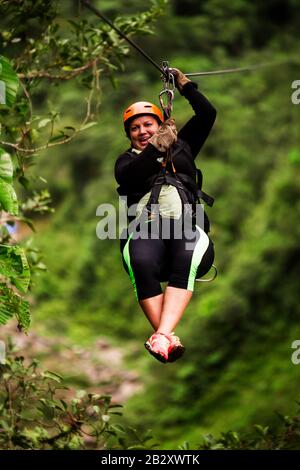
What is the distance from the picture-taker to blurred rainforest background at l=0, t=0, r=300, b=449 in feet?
19.7

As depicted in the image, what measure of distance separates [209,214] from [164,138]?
9076mm

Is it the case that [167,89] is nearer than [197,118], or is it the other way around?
[167,89]

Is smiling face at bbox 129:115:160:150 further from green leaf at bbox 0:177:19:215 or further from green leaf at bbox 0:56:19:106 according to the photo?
green leaf at bbox 0:177:19:215

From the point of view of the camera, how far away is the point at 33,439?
5.26 metres

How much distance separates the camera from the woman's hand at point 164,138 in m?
4.02

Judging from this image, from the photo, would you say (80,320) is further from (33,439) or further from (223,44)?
(33,439)

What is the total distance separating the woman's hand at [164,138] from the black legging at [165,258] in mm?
390

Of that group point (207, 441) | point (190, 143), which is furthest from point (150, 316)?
point (207, 441)

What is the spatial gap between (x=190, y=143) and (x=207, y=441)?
7.43 ft

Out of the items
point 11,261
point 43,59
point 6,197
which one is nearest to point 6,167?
point 6,197

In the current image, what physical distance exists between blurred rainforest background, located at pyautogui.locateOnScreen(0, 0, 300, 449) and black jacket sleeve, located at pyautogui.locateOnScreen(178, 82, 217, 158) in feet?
4.01

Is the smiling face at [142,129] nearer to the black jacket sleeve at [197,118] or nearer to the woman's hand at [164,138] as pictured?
the black jacket sleeve at [197,118]

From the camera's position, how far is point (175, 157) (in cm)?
431

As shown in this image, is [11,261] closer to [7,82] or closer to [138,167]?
[7,82]
